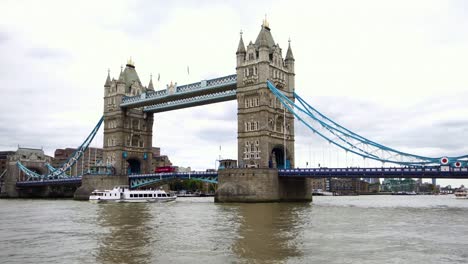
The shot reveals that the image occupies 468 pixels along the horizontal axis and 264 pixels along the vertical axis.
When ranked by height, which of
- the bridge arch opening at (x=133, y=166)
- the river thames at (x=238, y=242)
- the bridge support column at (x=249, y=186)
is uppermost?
the bridge arch opening at (x=133, y=166)

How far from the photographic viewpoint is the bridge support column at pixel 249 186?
63.8 m

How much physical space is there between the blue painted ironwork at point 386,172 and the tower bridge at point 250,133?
11cm

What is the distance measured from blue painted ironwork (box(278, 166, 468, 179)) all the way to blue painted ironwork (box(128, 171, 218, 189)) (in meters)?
13.1

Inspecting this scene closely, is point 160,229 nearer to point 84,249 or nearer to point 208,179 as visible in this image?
point 84,249

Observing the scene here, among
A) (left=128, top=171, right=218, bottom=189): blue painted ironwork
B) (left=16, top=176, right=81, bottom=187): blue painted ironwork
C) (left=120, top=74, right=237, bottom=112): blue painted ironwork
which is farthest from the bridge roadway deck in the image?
(left=16, top=176, right=81, bottom=187): blue painted ironwork

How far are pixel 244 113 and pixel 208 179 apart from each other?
12428 millimetres

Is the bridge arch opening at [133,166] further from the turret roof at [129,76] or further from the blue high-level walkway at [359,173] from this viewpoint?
the blue high-level walkway at [359,173]

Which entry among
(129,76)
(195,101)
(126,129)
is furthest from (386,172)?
(129,76)

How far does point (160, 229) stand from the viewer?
3148 centimetres

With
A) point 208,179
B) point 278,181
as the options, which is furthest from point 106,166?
point 278,181

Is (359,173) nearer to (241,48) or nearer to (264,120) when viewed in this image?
(264,120)

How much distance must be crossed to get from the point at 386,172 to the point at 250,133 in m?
22.0

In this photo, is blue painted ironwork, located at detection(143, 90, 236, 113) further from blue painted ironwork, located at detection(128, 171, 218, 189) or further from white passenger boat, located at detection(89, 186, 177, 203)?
white passenger boat, located at detection(89, 186, 177, 203)

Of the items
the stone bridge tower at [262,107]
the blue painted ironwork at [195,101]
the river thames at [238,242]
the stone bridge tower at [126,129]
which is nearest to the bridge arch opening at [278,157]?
the stone bridge tower at [262,107]
